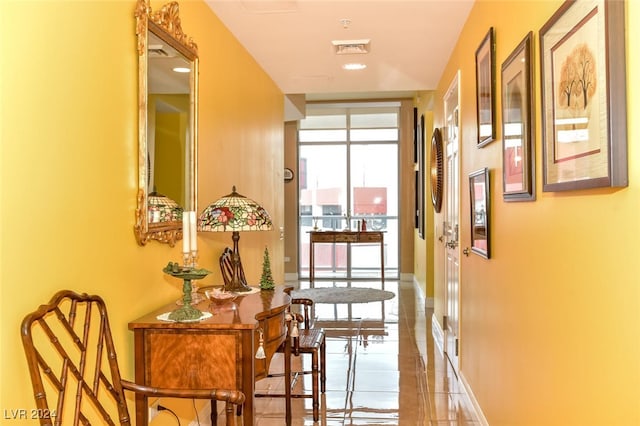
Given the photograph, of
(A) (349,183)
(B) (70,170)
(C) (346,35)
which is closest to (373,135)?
(A) (349,183)

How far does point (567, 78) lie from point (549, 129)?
21cm

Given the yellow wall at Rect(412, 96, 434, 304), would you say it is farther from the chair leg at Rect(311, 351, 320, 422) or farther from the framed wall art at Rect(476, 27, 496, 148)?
the chair leg at Rect(311, 351, 320, 422)

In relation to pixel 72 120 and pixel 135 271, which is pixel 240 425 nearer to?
pixel 135 271

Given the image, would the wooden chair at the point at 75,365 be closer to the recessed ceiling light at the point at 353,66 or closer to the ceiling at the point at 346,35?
the ceiling at the point at 346,35

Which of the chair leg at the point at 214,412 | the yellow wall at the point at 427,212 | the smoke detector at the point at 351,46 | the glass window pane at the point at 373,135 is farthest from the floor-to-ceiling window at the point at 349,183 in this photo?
the chair leg at the point at 214,412

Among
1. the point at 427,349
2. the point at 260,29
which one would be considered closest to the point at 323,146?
the point at 427,349

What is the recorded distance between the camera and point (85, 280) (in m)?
1.89

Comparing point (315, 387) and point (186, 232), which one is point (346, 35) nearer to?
point (186, 232)

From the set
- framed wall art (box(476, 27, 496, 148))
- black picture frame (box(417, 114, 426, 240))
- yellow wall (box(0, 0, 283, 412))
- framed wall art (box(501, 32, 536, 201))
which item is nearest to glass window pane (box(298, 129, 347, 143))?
black picture frame (box(417, 114, 426, 240))

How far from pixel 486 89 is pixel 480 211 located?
676 mm

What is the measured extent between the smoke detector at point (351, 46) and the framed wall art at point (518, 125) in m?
1.58

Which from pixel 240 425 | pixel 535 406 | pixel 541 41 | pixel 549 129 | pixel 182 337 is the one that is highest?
pixel 541 41

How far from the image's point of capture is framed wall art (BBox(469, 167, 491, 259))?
2.86 metres

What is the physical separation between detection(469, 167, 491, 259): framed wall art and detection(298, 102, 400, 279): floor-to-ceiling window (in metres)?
6.16
